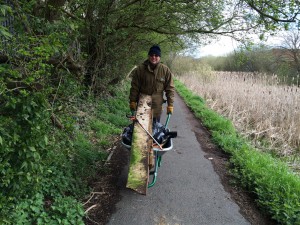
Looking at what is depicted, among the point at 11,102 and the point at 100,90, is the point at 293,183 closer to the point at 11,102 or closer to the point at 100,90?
the point at 11,102

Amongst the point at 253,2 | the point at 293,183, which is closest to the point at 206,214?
the point at 293,183

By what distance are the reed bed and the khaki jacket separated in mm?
3914

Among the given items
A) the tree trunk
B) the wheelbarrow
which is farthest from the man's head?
the wheelbarrow

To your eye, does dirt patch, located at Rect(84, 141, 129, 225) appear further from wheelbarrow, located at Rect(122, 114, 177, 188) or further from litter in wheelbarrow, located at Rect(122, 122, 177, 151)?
litter in wheelbarrow, located at Rect(122, 122, 177, 151)

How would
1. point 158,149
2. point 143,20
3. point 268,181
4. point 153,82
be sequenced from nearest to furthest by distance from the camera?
point 158,149 < point 268,181 < point 153,82 < point 143,20

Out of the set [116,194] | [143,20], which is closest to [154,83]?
[116,194]

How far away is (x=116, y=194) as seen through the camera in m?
4.02

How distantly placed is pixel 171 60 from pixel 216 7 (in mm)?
23849

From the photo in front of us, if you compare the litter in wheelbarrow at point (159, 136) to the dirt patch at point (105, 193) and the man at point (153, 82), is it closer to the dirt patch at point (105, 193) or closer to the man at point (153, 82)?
the man at point (153, 82)

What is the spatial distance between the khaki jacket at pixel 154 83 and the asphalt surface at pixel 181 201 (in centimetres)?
134

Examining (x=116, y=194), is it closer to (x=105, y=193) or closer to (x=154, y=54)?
(x=105, y=193)

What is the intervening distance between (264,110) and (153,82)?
5784 mm

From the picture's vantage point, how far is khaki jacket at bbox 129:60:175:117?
4746 millimetres

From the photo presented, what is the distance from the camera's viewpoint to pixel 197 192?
420 cm
